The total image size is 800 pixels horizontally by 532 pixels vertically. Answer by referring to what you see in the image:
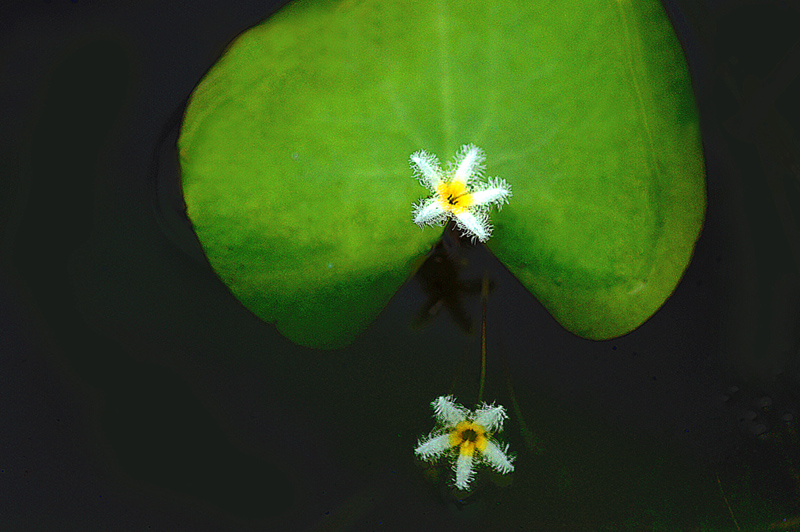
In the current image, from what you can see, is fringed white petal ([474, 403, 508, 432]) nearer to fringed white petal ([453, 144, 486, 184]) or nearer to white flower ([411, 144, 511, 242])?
white flower ([411, 144, 511, 242])

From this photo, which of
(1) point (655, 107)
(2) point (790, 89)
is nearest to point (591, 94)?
(1) point (655, 107)

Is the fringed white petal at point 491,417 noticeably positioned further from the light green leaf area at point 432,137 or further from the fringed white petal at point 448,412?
the light green leaf area at point 432,137

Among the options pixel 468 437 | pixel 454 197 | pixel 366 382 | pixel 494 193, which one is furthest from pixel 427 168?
pixel 468 437

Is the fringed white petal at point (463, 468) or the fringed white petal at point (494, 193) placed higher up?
the fringed white petal at point (494, 193)

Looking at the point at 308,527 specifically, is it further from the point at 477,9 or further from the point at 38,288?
the point at 477,9

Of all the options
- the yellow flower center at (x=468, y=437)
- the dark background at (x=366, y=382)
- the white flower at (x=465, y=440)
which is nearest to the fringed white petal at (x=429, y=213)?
the dark background at (x=366, y=382)

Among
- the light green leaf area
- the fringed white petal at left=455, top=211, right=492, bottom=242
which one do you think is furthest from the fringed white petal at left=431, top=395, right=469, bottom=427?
the fringed white petal at left=455, top=211, right=492, bottom=242
